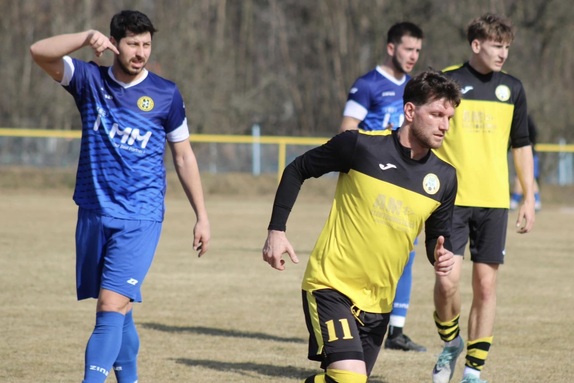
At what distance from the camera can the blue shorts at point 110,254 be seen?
17.6 ft

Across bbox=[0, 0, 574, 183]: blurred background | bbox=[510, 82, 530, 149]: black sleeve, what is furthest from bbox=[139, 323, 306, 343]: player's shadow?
bbox=[0, 0, 574, 183]: blurred background

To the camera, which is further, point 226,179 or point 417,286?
point 226,179

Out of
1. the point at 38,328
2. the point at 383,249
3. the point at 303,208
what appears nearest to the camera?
the point at 383,249

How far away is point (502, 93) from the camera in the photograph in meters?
6.53

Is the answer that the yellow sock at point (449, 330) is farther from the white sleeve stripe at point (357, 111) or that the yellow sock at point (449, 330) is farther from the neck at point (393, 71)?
the neck at point (393, 71)

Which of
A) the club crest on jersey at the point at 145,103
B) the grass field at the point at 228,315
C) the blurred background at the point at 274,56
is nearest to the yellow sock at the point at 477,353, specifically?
the grass field at the point at 228,315

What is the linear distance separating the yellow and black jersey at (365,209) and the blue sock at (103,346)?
1.08m

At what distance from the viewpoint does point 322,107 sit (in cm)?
3944

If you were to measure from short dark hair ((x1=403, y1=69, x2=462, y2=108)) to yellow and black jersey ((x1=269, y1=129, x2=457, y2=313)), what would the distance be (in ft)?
0.81

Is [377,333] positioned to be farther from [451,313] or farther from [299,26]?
[299,26]

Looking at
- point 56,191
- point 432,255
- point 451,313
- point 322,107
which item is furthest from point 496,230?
point 322,107

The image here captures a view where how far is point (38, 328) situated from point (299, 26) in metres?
33.0

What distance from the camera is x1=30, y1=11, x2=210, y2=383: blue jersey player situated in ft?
17.5

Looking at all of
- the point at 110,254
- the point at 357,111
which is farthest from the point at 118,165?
the point at 357,111
